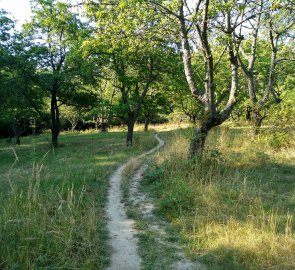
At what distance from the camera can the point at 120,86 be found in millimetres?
20391

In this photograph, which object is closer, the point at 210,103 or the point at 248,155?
the point at 210,103

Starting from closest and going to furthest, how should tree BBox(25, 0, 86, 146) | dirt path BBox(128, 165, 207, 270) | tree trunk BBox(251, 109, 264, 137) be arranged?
dirt path BBox(128, 165, 207, 270), tree trunk BBox(251, 109, 264, 137), tree BBox(25, 0, 86, 146)

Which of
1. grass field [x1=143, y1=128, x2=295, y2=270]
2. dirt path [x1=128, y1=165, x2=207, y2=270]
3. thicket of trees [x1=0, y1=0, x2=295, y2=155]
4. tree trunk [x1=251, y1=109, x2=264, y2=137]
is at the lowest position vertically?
dirt path [x1=128, y1=165, x2=207, y2=270]

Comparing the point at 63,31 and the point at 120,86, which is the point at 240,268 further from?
the point at 63,31

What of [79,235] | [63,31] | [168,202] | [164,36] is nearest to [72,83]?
[63,31]

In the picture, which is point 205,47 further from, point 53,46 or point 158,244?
point 53,46

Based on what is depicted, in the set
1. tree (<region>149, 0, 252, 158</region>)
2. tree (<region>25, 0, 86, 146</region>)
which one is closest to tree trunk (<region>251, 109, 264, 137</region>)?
tree (<region>149, 0, 252, 158</region>)

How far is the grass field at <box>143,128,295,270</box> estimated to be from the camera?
4.51 metres

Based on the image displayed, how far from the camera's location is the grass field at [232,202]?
4512 mm

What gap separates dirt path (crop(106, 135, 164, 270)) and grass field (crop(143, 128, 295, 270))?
31.9 inches

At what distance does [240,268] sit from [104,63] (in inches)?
644

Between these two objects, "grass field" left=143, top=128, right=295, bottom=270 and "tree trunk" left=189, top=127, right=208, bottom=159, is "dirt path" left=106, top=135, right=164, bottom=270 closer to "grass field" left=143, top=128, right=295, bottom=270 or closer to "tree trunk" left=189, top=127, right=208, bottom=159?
"grass field" left=143, top=128, right=295, bottom=270

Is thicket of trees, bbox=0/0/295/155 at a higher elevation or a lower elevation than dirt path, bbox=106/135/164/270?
higher

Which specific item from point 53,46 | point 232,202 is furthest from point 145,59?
point 232,202
